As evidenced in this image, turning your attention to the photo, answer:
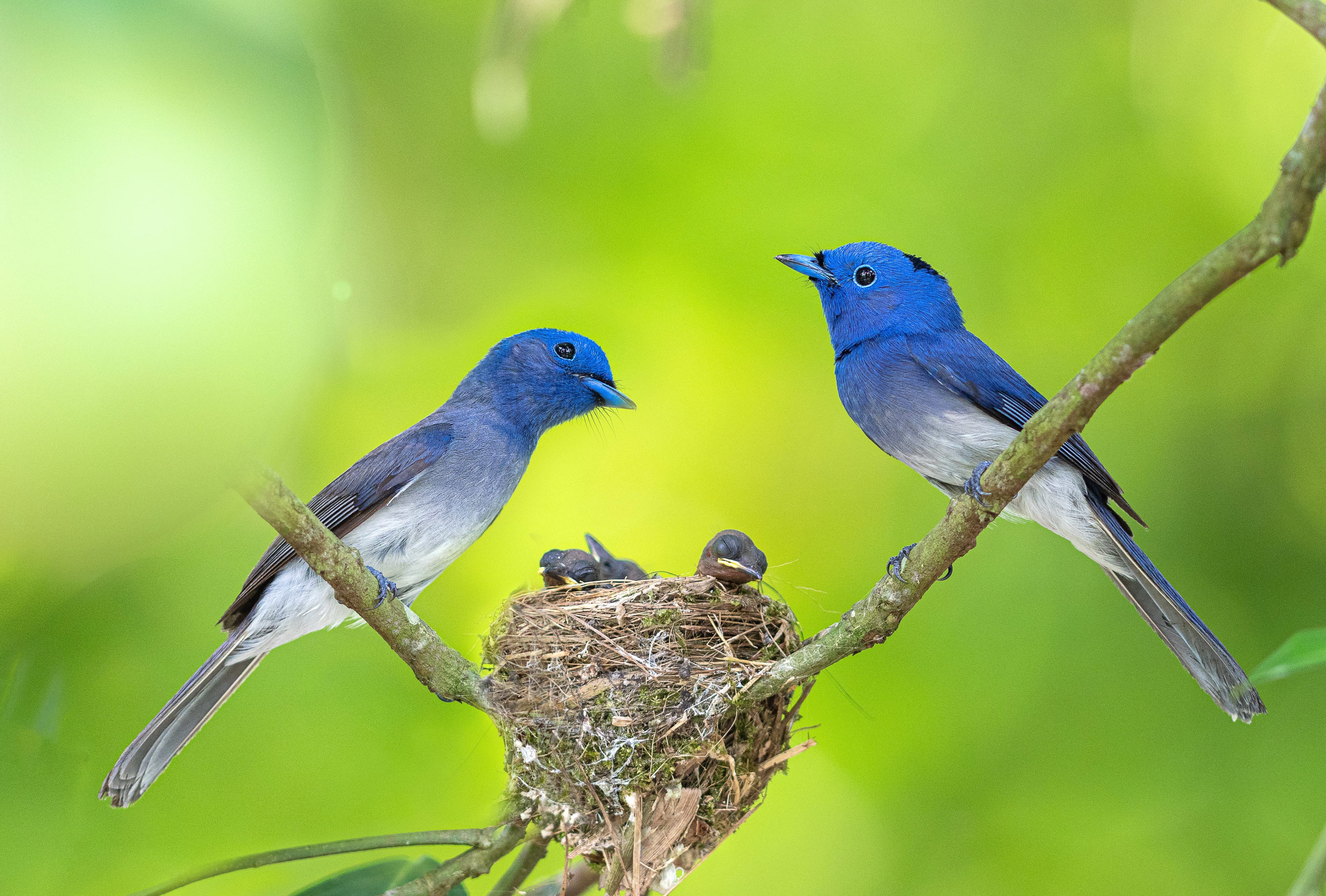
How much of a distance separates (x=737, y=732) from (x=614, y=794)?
463 millimetres

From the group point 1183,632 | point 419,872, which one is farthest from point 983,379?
point 419,872

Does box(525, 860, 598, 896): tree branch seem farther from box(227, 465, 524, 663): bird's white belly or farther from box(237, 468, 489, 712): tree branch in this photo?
box(227, 465, 524, 663): bird's white belly

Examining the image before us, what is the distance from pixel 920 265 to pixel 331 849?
298 centimetres

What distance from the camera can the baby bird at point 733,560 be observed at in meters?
3.91

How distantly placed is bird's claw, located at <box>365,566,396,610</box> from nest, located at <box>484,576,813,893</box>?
0.48m

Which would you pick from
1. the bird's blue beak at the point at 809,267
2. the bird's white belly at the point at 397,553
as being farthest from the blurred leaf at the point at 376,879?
the bird's blue beak at the point at 809,267

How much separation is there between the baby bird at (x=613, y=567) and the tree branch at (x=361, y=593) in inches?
54.4

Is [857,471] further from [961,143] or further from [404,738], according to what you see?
[404,738]

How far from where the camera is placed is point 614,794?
326cm

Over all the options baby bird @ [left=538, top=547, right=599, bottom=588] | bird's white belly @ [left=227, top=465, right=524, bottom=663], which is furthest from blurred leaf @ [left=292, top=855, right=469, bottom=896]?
baby bird @ [left=538, top=547, right=599, bottom=588]

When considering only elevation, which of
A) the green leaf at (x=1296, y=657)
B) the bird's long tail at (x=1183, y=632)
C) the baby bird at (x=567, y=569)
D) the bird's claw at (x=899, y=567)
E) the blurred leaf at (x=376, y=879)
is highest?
the green leaf at (x=1296, y=657)

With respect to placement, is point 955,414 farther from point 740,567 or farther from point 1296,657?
point 1296,657

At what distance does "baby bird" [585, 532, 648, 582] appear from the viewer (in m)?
4.80

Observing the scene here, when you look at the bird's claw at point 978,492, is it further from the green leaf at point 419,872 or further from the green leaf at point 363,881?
the green leaf at point 363,881
